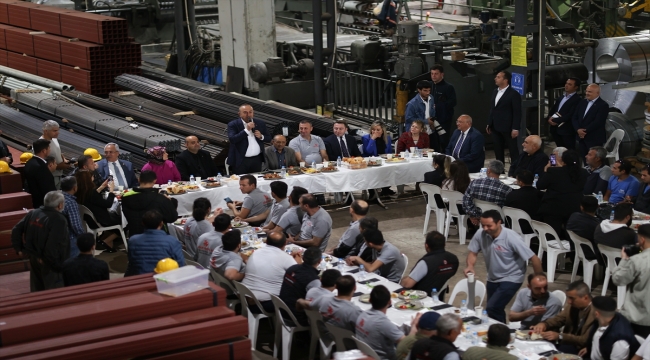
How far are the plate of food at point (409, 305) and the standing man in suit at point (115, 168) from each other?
4953mm

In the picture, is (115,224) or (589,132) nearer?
(115,224)

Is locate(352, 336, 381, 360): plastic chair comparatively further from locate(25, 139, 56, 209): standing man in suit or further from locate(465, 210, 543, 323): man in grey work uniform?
locate(25, 139, 56, 209): standing man in suit

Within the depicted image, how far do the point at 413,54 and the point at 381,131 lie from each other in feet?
8.48

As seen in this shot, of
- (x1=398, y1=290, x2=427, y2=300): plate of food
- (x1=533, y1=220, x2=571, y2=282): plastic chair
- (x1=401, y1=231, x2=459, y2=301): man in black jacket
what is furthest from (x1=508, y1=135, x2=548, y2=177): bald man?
(x1=398, y1=290, x2=427, y2=300): plate of food

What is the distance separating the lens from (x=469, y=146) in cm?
1245

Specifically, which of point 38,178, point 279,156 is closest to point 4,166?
point 38,178

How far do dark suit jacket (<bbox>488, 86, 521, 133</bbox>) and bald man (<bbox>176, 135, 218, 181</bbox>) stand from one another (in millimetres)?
4100

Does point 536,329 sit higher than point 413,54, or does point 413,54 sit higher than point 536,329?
point 413,54

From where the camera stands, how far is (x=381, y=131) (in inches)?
518

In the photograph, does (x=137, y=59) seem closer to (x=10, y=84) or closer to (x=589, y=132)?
(x=10, y=84)

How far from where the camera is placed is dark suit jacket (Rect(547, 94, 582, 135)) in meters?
13.3

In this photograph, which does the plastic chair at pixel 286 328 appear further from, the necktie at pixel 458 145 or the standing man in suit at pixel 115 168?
the necktie at pixel 458 145

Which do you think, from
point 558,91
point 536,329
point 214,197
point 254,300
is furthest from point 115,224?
point 558,91

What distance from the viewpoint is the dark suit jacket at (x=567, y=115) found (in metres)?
13.3
